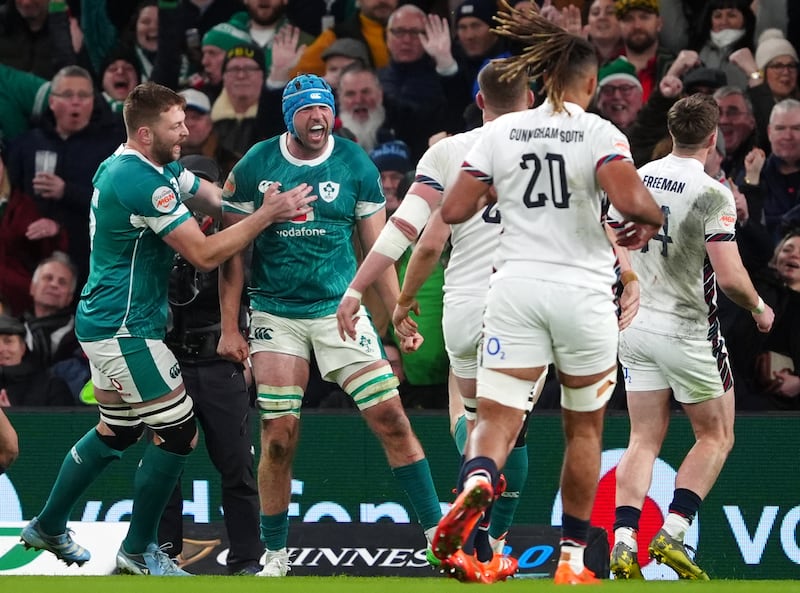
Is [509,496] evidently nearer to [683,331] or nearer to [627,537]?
[627,537]

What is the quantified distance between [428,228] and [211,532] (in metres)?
3.63

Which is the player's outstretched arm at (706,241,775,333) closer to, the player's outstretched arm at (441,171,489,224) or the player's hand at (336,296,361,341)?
the player's outstretched arm at (441,171,489,224)

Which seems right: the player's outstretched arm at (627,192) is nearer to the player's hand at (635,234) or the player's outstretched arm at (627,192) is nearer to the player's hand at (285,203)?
the player's hand at (635,234)

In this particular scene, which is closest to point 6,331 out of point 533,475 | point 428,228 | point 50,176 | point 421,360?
point 50,176

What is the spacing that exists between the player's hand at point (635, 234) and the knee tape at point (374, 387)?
6.32ft

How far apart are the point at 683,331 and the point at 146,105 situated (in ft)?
10.7

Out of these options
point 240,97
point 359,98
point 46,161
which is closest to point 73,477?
point 46,161

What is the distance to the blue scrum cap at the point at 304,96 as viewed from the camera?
317 inches

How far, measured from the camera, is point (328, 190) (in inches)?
320

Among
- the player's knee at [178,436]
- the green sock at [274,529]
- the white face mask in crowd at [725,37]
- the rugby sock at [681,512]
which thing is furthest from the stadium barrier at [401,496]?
the white face mask in crowd at [725,37]

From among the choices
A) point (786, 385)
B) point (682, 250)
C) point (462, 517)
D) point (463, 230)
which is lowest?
point (786, 385)

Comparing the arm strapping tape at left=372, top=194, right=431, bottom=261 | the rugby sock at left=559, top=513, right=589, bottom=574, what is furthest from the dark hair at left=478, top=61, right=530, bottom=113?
the rugby sock at left=559, top=513, right=589, bottom=574

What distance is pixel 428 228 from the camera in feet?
24.3

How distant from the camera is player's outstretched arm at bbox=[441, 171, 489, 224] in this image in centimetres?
644
